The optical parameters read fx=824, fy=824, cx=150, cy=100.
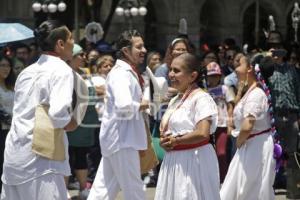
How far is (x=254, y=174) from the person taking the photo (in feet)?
28.2

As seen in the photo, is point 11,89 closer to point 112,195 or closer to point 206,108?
point 112,195

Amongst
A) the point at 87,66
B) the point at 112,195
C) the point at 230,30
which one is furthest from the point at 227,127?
the point at 230,30

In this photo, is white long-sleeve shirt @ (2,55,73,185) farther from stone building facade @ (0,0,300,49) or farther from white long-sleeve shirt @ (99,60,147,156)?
stone building facade @ (0,0,300,49)

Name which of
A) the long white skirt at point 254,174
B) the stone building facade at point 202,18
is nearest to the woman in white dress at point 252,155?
the long white skirt at point 254,174

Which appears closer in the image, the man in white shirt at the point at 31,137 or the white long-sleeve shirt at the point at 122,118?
the man in white shirt at the point at 31,137

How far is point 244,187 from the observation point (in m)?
8.55

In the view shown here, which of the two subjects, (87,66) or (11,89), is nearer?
(11,89)

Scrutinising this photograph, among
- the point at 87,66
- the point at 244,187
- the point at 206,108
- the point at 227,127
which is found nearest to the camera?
the point at 206,108

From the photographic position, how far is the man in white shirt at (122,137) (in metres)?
7.77

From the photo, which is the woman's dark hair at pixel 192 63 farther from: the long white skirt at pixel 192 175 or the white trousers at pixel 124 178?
the white trousers at pixel 124 178

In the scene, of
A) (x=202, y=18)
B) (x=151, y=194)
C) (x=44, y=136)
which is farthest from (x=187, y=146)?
(x=202, y=18)

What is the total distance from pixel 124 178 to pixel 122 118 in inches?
22.5

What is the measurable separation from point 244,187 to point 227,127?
9.37 feet

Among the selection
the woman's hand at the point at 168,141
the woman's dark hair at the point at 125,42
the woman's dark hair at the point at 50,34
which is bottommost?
the woman's hand at the point at 168,141
